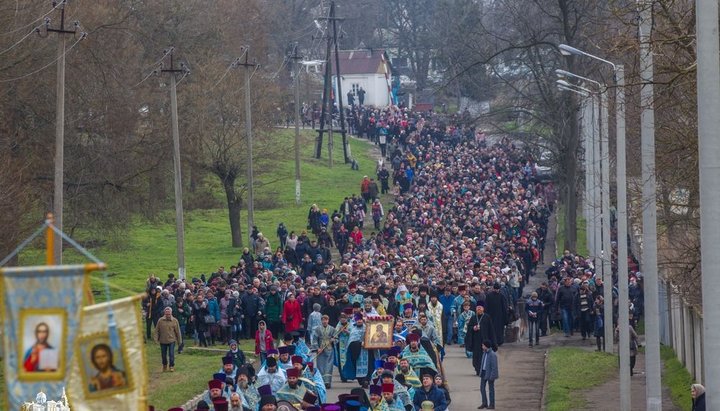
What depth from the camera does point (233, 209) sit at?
5500cm

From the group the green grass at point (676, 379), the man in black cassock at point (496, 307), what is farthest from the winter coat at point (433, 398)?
the man in black cassock at point (496, 307)

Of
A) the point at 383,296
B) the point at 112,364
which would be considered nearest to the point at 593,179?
the point at 383,296

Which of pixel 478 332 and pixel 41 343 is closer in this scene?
pixel 41 343

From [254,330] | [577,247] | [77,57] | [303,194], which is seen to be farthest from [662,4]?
[303,194]

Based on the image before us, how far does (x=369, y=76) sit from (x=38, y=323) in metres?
101

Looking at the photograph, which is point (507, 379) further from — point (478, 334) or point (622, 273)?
point (622, 273)

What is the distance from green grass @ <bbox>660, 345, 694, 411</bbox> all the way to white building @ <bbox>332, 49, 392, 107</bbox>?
76572 millimetres

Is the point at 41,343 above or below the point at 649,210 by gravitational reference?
below

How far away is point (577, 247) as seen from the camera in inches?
2152

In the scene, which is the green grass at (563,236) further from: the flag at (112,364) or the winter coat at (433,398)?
the flag at (112,364)

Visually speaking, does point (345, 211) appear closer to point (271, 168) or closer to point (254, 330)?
point (271, 168)

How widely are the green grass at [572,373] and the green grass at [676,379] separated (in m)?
1.04

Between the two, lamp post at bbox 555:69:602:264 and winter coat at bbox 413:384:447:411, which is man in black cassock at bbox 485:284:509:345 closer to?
lamp post at bbox 555:69:602:264

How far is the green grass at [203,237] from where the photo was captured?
3141cm
